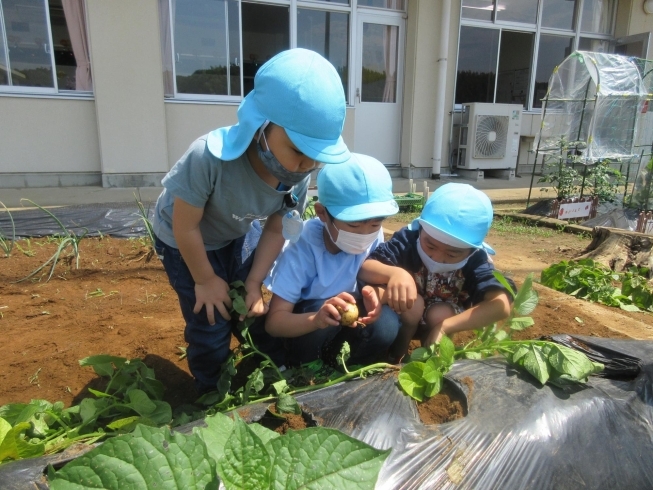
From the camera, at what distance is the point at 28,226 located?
3.88m

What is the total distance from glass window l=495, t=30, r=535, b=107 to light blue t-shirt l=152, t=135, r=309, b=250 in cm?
831

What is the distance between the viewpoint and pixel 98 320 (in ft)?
7.50

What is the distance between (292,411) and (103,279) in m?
2.17

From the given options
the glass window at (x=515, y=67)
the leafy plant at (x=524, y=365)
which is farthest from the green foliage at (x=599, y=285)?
the glass window at (x=515, y=67)

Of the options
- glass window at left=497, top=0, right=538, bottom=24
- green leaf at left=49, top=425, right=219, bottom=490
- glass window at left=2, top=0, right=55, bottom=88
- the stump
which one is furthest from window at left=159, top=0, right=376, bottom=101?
green leaf at left=49, top=425, right=219, bottom=490

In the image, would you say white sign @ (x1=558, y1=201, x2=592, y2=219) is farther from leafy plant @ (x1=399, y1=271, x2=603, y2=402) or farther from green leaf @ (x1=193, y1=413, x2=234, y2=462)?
green leaf @ (x1=193, y1=413, x2=234, y2=462)

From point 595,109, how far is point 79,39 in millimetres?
6172

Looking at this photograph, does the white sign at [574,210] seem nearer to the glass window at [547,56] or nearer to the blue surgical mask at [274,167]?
the glass window at [547,56]

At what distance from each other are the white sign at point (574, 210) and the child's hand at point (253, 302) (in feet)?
15.9

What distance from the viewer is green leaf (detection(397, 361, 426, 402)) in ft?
3.89

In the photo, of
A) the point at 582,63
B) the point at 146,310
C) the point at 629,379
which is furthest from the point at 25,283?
the point at 582,63

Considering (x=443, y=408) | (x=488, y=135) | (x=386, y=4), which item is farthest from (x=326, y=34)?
(x=443, y=408)

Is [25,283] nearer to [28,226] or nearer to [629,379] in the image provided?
[28,226]

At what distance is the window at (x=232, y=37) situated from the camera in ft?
20.7
